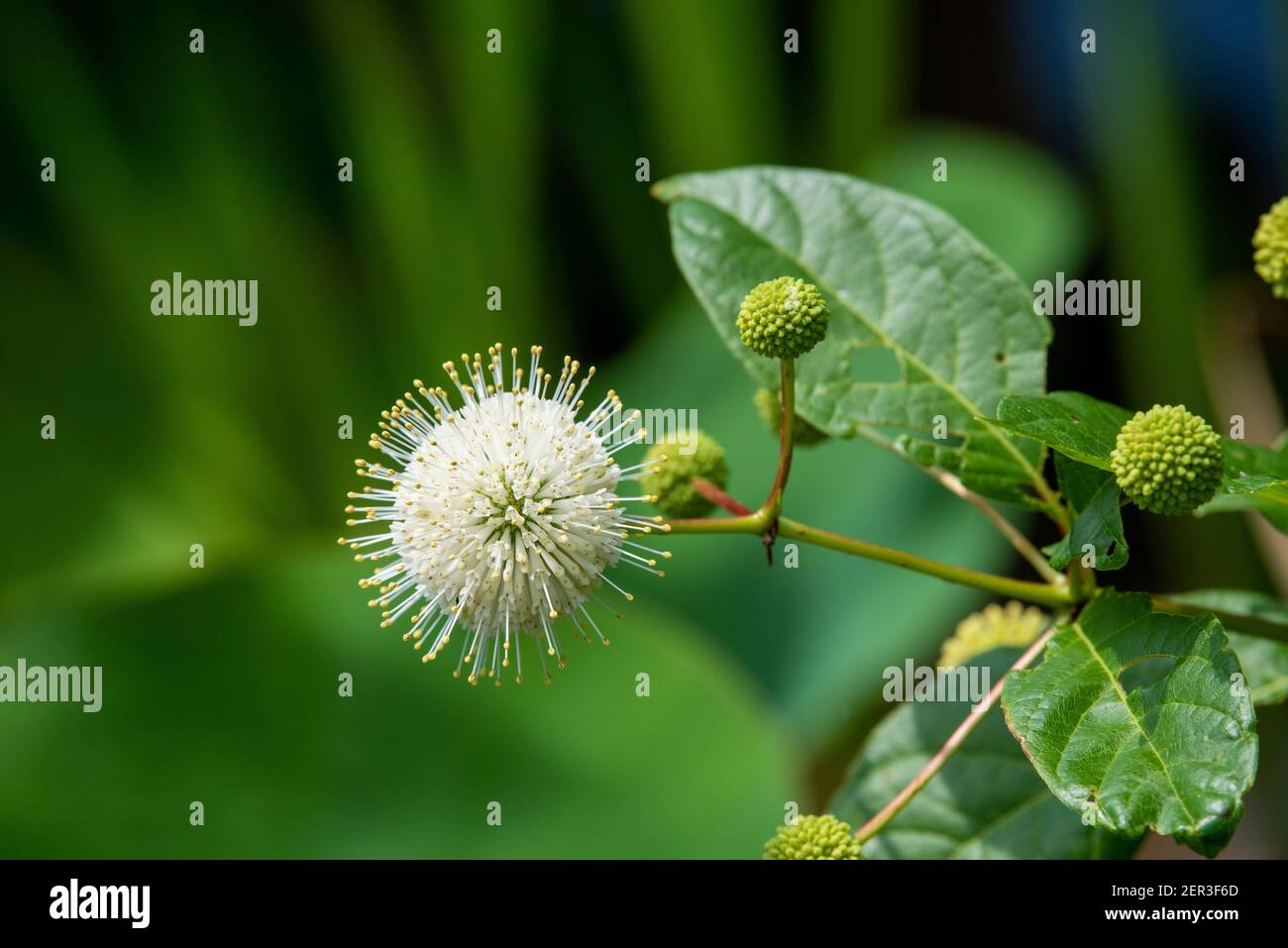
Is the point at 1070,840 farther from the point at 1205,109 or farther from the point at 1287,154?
the point at 1205,109

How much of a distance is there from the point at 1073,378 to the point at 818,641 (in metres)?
1.34

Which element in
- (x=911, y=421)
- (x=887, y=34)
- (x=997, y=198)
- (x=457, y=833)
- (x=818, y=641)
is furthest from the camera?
(x=887, y=34)

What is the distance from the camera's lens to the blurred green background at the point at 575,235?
9.27ft

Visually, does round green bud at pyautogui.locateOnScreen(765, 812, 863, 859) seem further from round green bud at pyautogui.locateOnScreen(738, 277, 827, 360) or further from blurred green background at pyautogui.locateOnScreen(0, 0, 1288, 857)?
blurred green background at pyautogui.locateOnScreen(0, 0, 1288, 857)

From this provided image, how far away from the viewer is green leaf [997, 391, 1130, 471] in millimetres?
869

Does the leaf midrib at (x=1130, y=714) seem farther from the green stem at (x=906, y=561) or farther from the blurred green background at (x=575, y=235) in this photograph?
the blurred green background at (x=575, y=235)

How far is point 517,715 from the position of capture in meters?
2.13

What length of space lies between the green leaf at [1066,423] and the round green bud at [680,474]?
0.95ft

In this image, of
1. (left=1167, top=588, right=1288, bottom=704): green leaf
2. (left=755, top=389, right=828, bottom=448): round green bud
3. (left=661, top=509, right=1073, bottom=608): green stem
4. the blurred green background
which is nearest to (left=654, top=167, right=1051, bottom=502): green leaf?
(left=755, top=389, right=828, bottom=448): round green bud

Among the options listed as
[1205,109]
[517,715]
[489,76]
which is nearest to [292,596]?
[517,715]

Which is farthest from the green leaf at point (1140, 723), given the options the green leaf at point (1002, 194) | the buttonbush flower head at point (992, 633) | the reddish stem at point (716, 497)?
the green leaf at point (1002, 194)

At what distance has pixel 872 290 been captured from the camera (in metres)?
1.16

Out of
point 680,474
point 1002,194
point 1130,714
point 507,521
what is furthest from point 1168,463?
point 1002,194

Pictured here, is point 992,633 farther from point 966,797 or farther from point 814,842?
point 814,842
